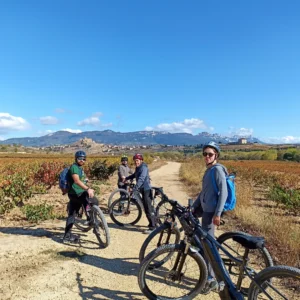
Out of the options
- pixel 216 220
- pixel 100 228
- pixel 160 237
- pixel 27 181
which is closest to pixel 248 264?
pixel 216 220

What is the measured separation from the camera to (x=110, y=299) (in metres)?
4.01

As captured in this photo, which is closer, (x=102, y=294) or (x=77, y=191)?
(x=102, y=294)

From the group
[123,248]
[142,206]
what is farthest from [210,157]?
[142,206]

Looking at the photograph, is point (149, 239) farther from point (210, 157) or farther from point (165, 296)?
point (210, 157)

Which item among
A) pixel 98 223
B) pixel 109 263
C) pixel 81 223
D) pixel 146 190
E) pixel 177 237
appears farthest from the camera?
pixel 146 190

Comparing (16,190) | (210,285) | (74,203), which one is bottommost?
(210,285)

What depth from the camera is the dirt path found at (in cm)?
414

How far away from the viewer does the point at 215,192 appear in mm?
4031

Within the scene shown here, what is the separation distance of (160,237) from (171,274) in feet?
3.02

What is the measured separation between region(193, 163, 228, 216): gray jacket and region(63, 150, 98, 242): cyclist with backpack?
107 inches

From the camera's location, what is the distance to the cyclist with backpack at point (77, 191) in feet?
19.7

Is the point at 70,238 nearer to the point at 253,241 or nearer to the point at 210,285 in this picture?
the point at 210,285

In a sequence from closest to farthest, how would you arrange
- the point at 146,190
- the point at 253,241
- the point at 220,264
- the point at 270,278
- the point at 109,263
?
the point at 270,278, the point at 253,241, the point at 220,264, the point at 109,263, the point at 146,190

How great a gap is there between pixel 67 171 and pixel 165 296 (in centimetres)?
341
